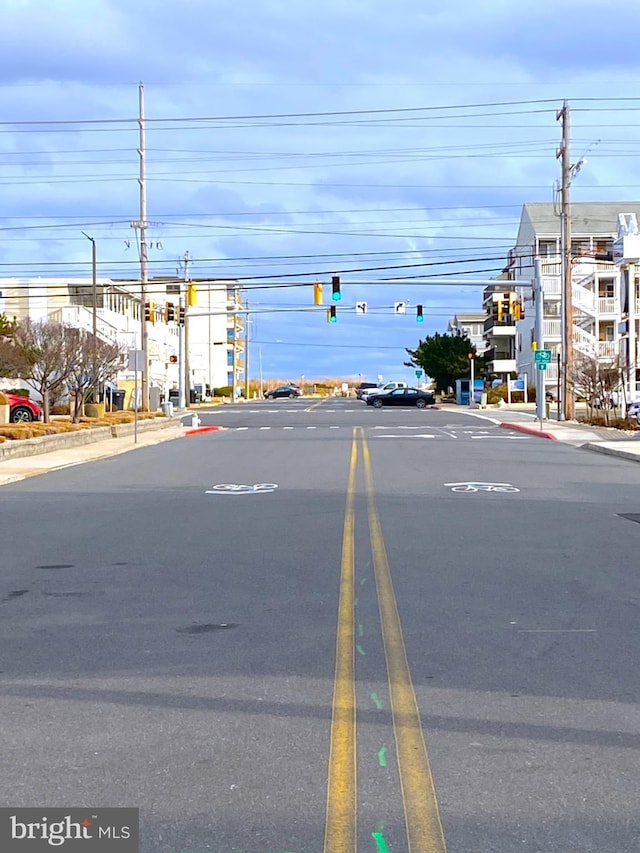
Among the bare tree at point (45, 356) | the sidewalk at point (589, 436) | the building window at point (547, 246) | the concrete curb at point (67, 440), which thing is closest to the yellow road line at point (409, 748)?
the sidewalk at point (589, 436)

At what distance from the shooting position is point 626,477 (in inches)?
880

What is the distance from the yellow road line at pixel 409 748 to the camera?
4.71m

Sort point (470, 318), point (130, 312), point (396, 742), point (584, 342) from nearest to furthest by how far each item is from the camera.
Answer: point (396, 742) < point (584, 342) < point (130, 312) < point (470, 318)

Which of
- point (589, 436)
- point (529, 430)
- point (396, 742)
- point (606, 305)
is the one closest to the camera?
point (396, 742)

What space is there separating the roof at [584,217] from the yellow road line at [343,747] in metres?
86.7

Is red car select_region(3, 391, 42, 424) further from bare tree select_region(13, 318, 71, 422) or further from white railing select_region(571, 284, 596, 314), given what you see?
white railing select_region(571, 284, 596, 314)

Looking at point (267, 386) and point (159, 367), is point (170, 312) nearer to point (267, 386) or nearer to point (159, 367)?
point (159, 367)

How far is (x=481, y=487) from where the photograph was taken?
19.8 m

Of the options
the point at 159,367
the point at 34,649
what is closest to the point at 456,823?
the point at 34,649

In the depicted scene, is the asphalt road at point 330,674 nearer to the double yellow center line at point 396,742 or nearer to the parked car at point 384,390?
the double yellow center line at point 396,742

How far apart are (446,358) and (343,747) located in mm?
94448

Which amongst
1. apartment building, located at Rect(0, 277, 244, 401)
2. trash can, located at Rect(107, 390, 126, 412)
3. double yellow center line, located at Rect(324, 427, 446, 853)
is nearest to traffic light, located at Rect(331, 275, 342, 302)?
apartment building, located at Rect(0, 277, 244, 401)

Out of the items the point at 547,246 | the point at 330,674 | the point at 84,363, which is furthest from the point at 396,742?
the point at 547,246

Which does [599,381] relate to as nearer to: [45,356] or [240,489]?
[45,356]
